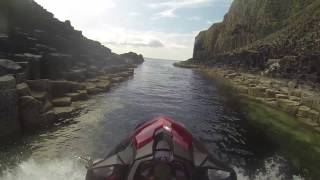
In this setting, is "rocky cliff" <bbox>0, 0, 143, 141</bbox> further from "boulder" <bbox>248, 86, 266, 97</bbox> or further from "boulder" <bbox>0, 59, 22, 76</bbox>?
"boulder" <bbox>248, 86, 266, 97</bbox>

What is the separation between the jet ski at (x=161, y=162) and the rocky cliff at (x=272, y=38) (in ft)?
125

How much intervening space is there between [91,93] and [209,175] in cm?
2445

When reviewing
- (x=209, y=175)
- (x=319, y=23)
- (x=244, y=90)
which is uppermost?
(x=319, y=23)

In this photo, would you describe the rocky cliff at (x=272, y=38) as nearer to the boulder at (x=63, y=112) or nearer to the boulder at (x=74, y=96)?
the boulder at (x=74, y=96)

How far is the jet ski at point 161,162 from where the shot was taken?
6.97 meters

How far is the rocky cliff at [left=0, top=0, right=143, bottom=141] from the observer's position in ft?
54.6

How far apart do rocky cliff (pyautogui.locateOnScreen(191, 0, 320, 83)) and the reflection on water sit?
81.4ft

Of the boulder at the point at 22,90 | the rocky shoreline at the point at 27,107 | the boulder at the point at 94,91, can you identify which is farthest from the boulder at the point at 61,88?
the boulder at the point at 22,90

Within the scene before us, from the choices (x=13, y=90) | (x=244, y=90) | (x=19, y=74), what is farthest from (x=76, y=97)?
(x=244, y=90)

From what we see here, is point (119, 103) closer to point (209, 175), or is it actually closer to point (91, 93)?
point (91, 93)

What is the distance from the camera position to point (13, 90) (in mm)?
16281

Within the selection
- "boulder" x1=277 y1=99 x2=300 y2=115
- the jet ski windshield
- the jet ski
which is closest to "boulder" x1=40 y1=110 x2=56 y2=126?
the jet ski

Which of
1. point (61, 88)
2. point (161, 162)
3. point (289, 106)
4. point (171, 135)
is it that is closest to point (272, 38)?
point (289, 106)

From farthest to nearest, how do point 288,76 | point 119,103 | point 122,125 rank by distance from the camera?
point 288,76, point 119,103, point 122,125
